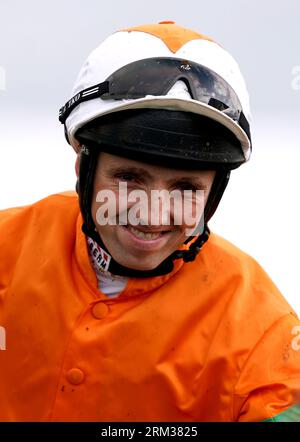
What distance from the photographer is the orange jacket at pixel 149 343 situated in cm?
230

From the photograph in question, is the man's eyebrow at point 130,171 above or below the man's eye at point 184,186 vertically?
above

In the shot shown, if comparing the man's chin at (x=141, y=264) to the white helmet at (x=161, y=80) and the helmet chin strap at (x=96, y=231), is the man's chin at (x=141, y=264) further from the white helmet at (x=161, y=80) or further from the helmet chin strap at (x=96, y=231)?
the white helmet at (x=161, y=80)

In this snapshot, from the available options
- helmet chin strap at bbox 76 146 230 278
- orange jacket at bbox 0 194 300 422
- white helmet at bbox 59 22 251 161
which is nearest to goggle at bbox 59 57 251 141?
white helmet at bbox 59 22 251 161

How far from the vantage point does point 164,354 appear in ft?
7.76

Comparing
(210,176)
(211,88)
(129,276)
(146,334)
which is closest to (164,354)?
(146,334)

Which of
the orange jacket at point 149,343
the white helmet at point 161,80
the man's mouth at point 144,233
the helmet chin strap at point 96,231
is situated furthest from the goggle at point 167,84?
the orange jacket at point 149,343

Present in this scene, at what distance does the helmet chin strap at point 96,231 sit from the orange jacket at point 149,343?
29 mm

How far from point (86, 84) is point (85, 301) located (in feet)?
Answer: 1.70

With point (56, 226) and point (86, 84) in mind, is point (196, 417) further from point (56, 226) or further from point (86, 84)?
point (86, 84)

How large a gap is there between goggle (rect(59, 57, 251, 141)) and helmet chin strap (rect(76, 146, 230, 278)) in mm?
137

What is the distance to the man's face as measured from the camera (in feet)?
7.34

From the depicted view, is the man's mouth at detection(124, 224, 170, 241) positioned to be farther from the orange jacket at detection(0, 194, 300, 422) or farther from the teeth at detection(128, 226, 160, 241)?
the orange jacket at detection(0, 194, 300, 422)

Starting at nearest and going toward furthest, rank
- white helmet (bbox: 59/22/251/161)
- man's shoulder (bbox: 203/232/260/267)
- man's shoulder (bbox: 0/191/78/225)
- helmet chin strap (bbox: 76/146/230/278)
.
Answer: white helmet (bbox: 59/22/251/161)
helmet chin strap (bbox: 76/146/230/278)
man's shoulder (bbox: 203/232/260/267)
man's shoulder (bbox: 0/191/78/225)

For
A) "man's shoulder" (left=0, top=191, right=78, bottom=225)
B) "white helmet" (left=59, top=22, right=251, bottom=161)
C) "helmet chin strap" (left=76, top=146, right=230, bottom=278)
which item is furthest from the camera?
"man's shoulder" (left=0, top=191, right=78, bottom=225)
